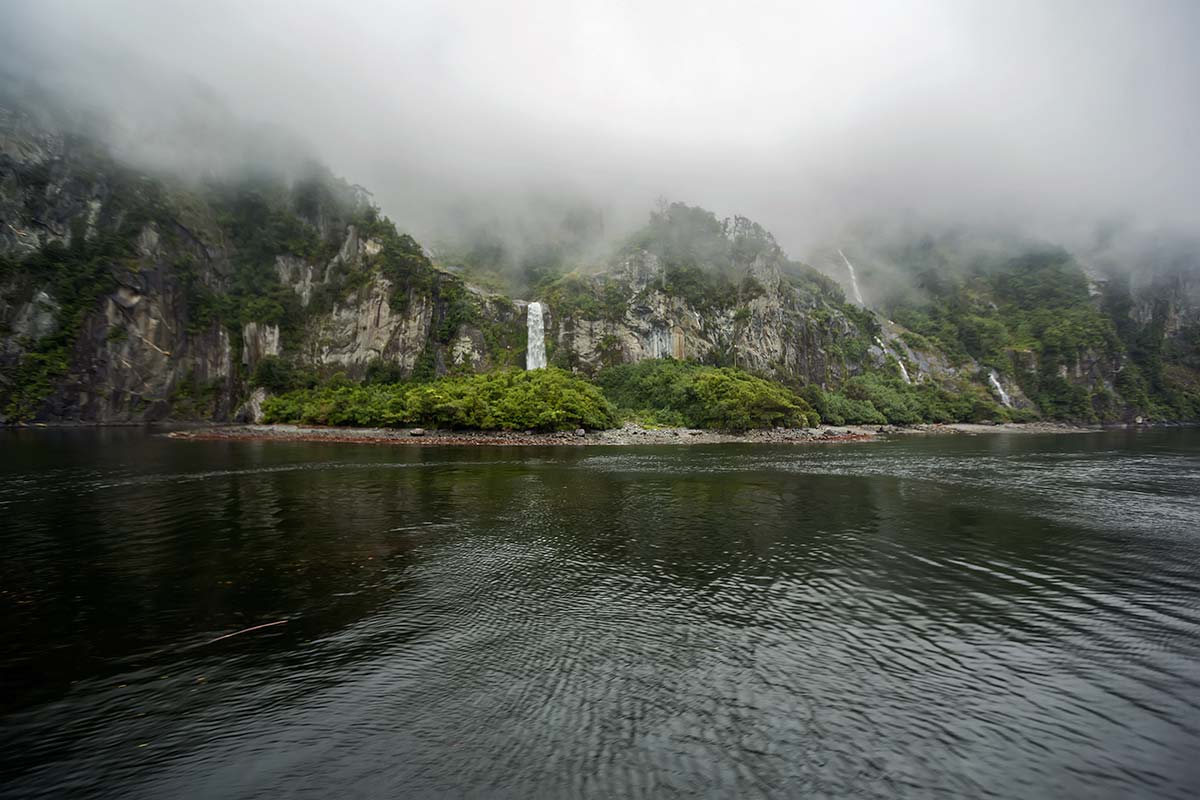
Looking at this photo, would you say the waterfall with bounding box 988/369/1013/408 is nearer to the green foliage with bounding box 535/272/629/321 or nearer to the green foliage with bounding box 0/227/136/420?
the green foliage with bounding box 535/272/629/321

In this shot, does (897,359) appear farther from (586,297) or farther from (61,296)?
(61,296)

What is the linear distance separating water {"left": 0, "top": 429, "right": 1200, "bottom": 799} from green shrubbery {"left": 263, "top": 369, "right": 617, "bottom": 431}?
4983 cm

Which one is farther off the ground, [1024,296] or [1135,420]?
[1024,296]

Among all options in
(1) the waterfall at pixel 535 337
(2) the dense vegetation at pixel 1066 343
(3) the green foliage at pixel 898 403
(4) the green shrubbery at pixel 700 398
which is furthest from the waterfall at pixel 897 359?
(1) the waterfall at pixel 535 337

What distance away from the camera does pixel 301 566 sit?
18.0 metres

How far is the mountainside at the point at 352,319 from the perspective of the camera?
352 feet

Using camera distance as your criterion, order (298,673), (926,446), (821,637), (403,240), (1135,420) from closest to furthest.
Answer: (298,673), (821,637), (926,446), (403,240), (1135,420)

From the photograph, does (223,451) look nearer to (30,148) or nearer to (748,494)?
(748,494)

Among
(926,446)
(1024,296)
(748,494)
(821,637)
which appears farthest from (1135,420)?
(821,637)

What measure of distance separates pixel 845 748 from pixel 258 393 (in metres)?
127

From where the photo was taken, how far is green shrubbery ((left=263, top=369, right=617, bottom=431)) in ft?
257

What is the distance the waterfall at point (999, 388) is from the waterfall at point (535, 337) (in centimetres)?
11848

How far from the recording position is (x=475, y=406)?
259ft

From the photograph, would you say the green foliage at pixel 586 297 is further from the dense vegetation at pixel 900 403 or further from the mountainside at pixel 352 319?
the dense vegetation at pixel 900 403
